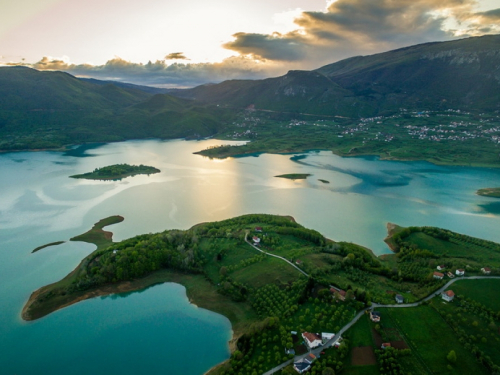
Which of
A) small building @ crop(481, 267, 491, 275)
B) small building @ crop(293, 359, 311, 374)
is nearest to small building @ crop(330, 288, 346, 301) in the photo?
small building @ crop(293, 359, 311, 374)

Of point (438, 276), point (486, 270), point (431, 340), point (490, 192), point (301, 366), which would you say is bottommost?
point (301, 366)

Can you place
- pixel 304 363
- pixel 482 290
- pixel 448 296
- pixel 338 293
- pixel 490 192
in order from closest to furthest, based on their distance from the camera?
pixel 304 363 < pixel 448 296 < pixel 338 293 < pixel 482 290 < pixel 490 192

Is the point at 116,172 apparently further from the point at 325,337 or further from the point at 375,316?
the point at 375,316

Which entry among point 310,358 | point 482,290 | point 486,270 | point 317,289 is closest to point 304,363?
point 310,358

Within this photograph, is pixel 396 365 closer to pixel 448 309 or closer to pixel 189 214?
pixel 448 309

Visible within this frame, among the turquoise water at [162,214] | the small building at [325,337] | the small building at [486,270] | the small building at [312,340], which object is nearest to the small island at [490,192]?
the turquoise water at [162,214]

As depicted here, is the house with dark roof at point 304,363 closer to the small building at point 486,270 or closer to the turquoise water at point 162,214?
the turquoise water at point 162,214

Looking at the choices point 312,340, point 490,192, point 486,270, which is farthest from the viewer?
point 490,192
